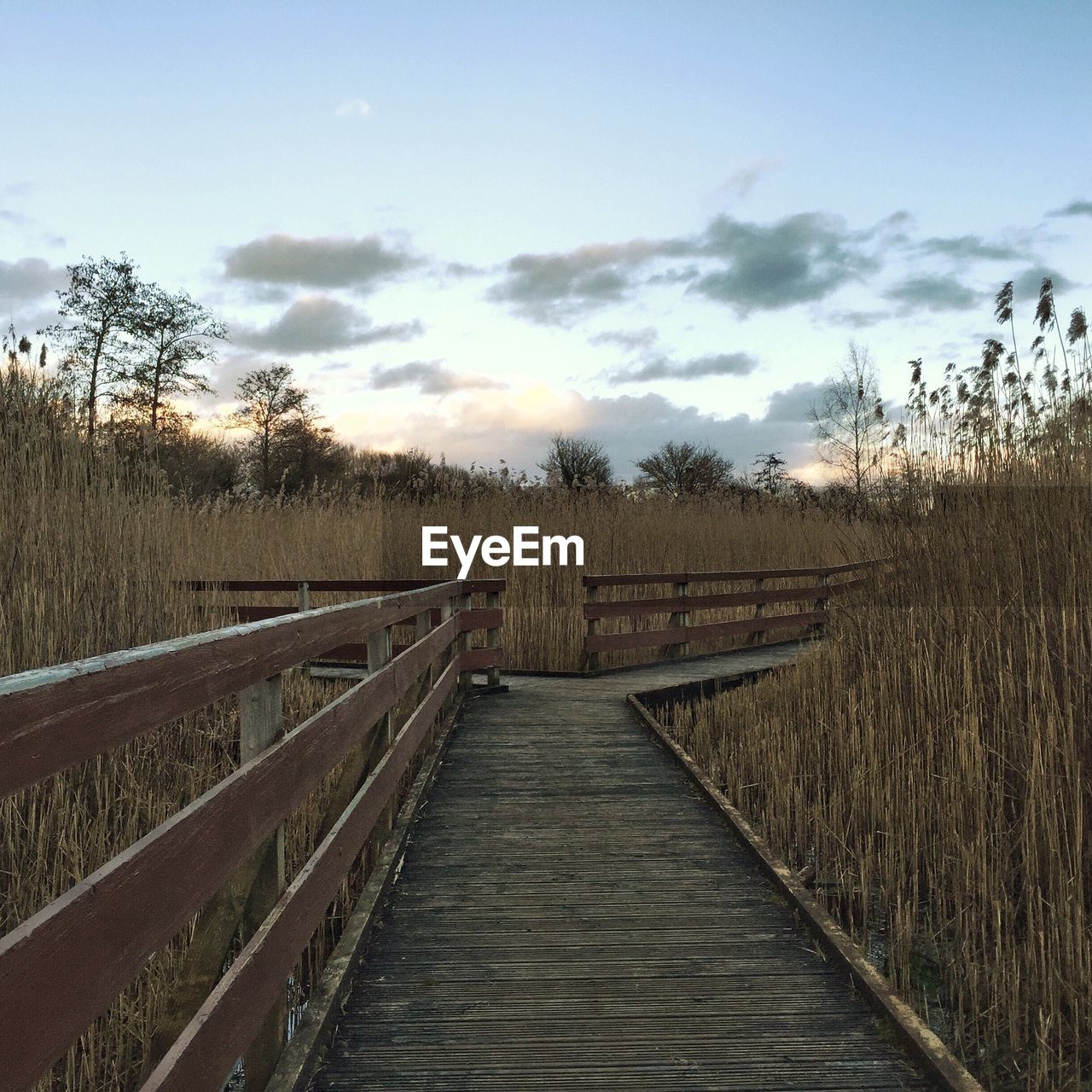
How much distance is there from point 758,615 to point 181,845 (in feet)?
38.8

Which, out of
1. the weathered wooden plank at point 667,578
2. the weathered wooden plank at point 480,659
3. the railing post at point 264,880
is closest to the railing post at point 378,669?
the railing post at point 264,880

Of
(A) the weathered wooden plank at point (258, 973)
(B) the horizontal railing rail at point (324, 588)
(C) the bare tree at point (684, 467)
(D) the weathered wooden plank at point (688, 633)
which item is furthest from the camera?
(C) the bare tree at point (684, 467)

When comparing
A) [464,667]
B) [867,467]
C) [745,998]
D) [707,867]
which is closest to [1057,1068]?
[745,998]

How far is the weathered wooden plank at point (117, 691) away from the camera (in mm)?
1139

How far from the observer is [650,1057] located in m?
2.56

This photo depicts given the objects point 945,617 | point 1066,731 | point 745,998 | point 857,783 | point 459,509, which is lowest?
point 745,998

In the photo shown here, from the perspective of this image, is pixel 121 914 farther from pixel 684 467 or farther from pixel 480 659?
pixel 684 467

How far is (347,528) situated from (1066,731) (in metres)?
10.5

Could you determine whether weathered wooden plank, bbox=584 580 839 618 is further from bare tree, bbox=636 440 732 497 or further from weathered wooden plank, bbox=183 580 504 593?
bare tree, bbox=636 440 732 497

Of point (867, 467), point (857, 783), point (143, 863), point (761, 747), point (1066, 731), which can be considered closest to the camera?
point (143, 863)

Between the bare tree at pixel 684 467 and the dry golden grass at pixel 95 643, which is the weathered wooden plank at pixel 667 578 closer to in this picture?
the dry golden grass at pixel 95 643

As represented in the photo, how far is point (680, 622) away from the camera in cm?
1148

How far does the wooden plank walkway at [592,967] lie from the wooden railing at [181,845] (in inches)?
17.8

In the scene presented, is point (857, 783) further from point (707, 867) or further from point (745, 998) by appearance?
point (745, 998)
